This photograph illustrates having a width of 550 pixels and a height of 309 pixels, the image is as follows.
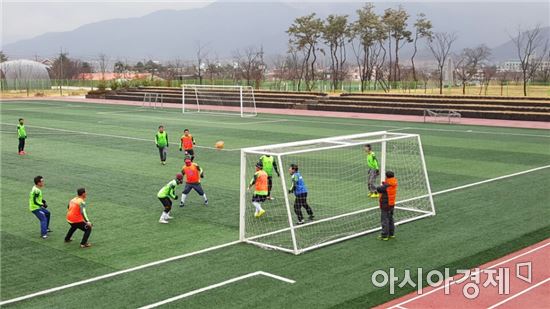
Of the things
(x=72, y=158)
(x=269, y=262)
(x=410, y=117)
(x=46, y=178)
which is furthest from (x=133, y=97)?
(x=269, y=262)

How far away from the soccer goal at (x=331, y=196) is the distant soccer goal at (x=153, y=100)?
36.2 m

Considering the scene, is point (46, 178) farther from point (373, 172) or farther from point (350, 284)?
point (350, 284)

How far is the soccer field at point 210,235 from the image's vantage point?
38.7 ft

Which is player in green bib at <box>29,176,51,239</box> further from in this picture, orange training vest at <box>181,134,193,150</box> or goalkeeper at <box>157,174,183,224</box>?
orange training vest at <box>181,134,193,150</box>

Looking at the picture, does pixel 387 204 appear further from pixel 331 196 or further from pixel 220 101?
pixel 220 101

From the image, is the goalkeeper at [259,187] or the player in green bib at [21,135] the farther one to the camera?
the player in green bib at [21,135]

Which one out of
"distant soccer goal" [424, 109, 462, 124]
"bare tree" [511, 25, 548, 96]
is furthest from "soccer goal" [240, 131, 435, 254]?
"bare tree" [511, 25, 548, 96]

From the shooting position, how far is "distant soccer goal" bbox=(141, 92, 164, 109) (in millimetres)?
60156

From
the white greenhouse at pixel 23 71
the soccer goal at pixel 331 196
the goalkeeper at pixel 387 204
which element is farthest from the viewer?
the white greenhouse at pixel 23 71

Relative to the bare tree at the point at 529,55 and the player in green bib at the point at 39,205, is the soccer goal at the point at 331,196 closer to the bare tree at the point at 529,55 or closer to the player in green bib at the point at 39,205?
the player in green bib at the point at 39,205

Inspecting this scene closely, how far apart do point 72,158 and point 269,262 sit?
1649 cm

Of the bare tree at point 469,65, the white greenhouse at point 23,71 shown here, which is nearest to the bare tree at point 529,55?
the bare tree at point 469,65

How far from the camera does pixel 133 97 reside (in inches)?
2655

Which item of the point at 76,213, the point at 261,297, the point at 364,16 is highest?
the point at 364,16
